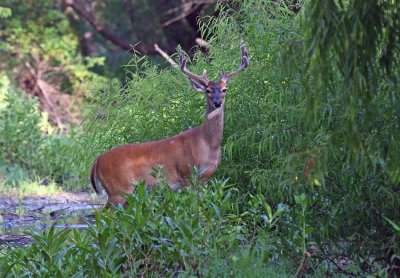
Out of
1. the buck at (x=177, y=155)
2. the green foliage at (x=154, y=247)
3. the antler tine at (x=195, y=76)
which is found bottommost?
the buck at (x=177, y=155)

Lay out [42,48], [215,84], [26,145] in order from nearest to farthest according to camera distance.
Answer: [215,84], [26,145], [42,48]

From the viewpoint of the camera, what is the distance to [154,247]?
7035 mm

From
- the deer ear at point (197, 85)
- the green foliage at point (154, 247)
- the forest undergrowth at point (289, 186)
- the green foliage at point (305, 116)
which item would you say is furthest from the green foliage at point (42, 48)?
the green foliage at point (154, 247)

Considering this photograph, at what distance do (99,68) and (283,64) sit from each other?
804 inches

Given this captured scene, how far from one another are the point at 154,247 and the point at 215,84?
2.97 meters

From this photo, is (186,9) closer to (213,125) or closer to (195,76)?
(195,76)

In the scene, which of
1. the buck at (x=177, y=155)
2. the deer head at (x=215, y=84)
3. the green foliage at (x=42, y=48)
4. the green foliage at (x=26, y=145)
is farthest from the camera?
the green foliage at (x=42, y=48)

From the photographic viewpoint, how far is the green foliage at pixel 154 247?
6.89m

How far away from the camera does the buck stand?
9.77m

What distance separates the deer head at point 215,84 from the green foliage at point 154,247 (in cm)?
235

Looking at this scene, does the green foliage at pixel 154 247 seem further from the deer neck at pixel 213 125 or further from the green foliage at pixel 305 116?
the deer neck at pixel 213 125

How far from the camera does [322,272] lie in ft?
24.5

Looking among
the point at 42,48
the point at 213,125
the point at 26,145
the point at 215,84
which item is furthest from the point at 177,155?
the point at 42,48

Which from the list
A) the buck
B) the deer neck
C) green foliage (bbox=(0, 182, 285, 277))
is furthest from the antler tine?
green foliage (bbox=(0, 182, 285, 277))
